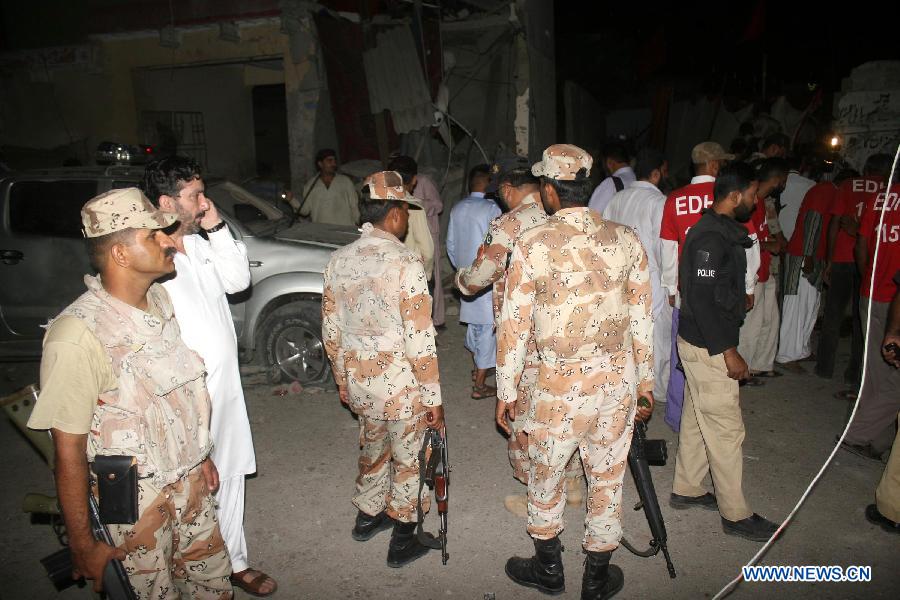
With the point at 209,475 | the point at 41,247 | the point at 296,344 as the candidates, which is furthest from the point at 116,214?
the point at 41,247

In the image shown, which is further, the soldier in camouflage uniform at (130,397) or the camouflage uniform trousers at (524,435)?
the camouflage uniform trousers at (524,435)

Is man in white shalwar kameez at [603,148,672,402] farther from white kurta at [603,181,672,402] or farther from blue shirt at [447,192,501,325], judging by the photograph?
blue shirt at [447,192,501,325]

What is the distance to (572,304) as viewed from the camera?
261cm

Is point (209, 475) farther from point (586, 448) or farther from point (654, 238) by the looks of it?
point (654, 238)

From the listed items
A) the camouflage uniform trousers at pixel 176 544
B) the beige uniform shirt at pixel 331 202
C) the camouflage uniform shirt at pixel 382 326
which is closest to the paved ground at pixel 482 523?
the camouflage uniform trousers at pixel 176 544

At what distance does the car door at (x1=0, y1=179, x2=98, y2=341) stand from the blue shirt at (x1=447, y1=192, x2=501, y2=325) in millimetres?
3334

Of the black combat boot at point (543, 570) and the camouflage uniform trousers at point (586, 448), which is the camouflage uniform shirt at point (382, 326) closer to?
the camouflage uniform trousers at point (586, 448)

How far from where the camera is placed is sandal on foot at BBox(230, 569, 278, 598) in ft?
10.3

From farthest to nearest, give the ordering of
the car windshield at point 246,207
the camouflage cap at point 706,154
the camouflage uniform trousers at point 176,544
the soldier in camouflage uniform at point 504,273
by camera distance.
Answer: the car windshield at point 246,207 < the camouflage cap at point 706,154 < the soldier in camouflage uniform at point 504,273 < the camouflage uniform trousers at point 176,544

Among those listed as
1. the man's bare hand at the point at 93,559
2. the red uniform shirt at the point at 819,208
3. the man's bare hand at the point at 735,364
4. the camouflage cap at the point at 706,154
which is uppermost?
the camouflage cap at the point at 706,154

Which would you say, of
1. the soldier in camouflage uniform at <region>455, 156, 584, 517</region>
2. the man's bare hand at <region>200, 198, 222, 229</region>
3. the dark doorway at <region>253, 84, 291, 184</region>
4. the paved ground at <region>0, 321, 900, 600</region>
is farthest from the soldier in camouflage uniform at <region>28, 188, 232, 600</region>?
the dark doorway at <region>253, 84, 291, 184</region>

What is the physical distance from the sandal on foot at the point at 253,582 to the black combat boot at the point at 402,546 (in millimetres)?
639

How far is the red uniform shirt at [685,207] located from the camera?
424cm

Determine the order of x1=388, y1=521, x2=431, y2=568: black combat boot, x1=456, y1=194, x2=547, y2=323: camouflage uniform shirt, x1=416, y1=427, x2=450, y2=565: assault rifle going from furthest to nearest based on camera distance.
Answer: x1=456, y1=194, x2=547, y2=323: camouflage uniform shirt
x1=388, y1=521, x2=431, y2=568: black combat boot
x1=416, y1=427, x2=450, y2=565: assault rifle
